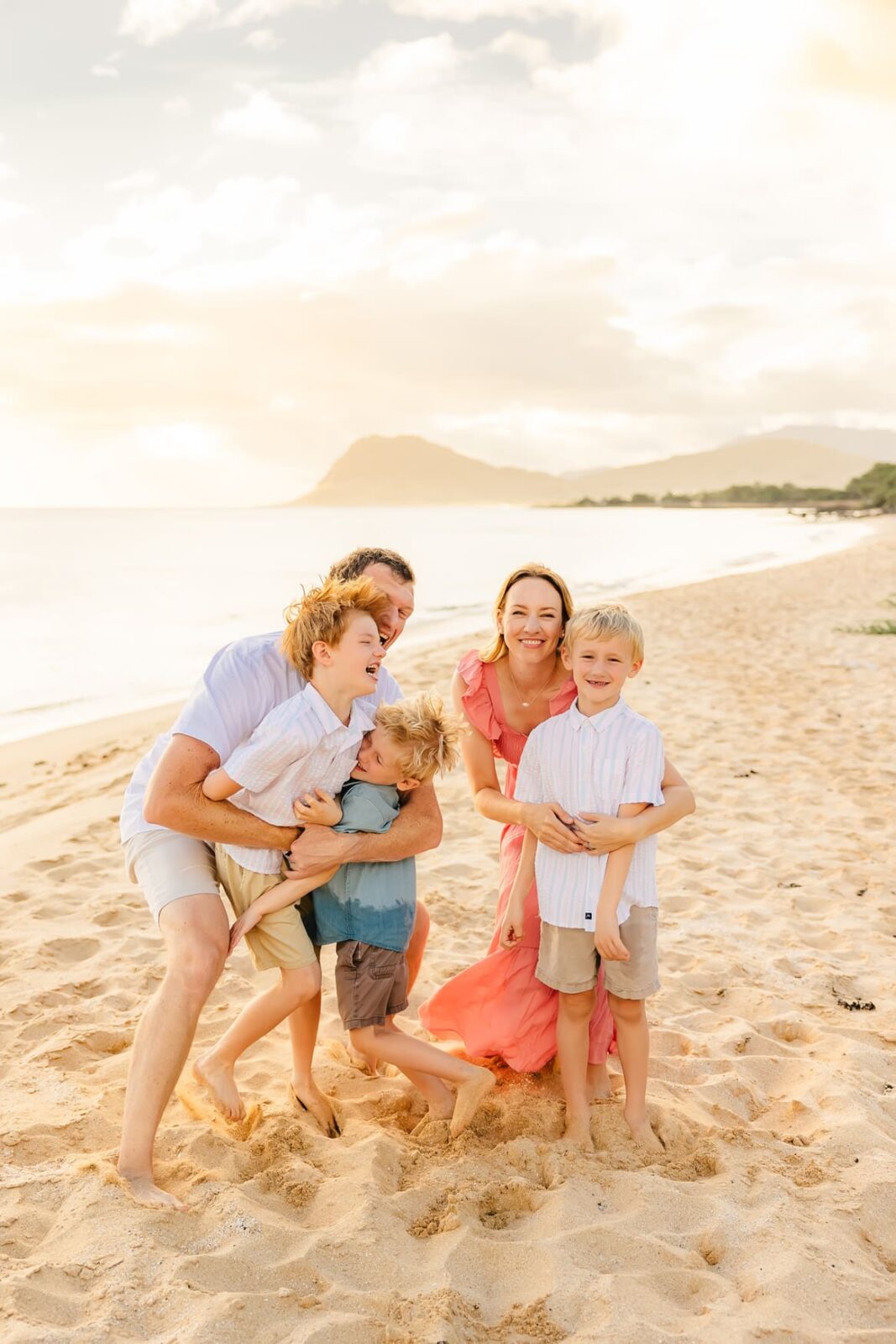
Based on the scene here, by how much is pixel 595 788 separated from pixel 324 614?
93 cm

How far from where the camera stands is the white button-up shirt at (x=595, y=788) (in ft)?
9.60

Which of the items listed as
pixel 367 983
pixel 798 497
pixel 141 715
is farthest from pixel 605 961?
pixel 798 497

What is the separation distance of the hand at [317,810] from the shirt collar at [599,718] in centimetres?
74

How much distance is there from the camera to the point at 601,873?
2.93 m

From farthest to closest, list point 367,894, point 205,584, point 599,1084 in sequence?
point 205,584 → point 599,1084 → point 367,894

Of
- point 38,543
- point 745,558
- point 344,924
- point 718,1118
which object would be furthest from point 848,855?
point 38,543

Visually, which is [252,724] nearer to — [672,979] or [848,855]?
[672,979]

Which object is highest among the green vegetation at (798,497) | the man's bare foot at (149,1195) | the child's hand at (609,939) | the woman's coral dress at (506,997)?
the green vegetation at (798,497)

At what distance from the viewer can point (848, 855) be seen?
541 cm

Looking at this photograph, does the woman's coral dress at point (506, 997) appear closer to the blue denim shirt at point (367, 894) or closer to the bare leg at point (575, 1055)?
the bare leg at point (575, 1055)

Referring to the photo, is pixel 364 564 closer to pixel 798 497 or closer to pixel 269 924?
pixel 269 924

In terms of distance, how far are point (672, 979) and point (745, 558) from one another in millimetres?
26467

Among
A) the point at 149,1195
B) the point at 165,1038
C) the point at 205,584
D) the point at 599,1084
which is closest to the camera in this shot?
the point at 149,1195

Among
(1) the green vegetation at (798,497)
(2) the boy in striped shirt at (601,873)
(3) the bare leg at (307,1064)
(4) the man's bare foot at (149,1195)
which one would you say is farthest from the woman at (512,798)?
(1) the green vegetation at (798,497)
